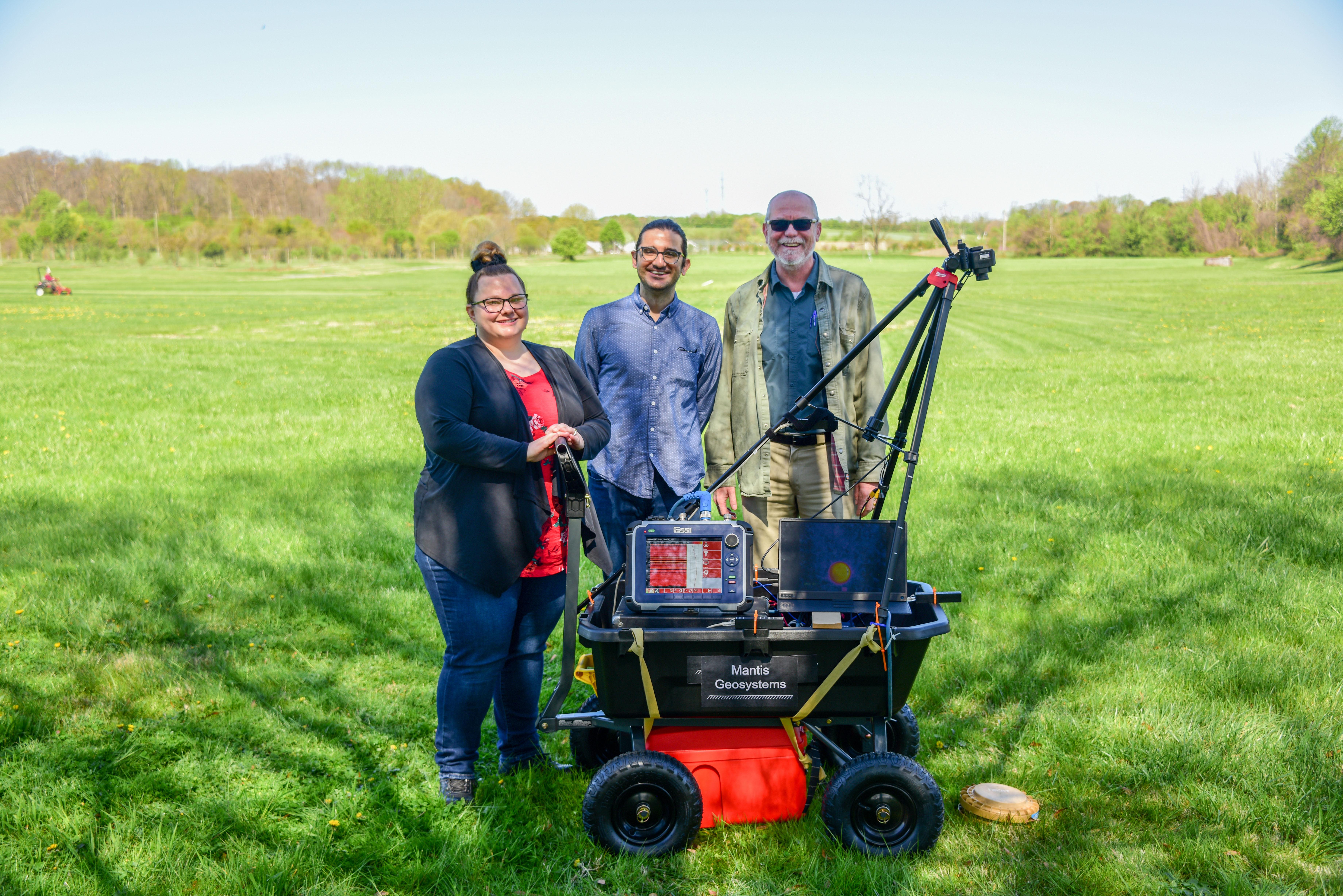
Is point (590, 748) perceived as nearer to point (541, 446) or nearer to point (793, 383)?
point (541, 446)

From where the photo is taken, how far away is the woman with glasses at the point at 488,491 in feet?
10.9

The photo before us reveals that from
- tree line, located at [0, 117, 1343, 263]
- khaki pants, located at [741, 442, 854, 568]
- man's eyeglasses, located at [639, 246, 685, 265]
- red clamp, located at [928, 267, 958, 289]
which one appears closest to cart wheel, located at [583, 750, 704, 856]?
khaki pants, located at [741, 442, 854, 568]

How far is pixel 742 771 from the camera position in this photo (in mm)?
3418

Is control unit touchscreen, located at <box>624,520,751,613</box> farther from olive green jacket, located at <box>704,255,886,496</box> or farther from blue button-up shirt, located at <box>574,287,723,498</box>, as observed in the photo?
olive green jacket, located at <box>704,255,886,496</box>

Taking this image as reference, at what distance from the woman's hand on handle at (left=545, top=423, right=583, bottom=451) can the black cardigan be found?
5 cm

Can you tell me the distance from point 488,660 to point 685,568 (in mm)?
912

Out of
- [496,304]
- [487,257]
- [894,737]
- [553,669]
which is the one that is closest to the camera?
[496,304]

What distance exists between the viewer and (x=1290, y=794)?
353cm

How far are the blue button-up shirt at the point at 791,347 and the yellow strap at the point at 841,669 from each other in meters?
1.35

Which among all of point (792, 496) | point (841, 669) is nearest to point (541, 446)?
point (841, 669)

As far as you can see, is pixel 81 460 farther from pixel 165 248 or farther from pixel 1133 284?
pixel 165 248

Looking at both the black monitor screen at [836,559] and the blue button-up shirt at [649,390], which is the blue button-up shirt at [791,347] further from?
the black monitor screen at [836,559]

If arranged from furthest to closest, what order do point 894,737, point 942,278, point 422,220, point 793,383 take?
point 422,220
point 793,383
point 894,737
point 942,278

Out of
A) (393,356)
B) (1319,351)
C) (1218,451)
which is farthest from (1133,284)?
(1218,451)
